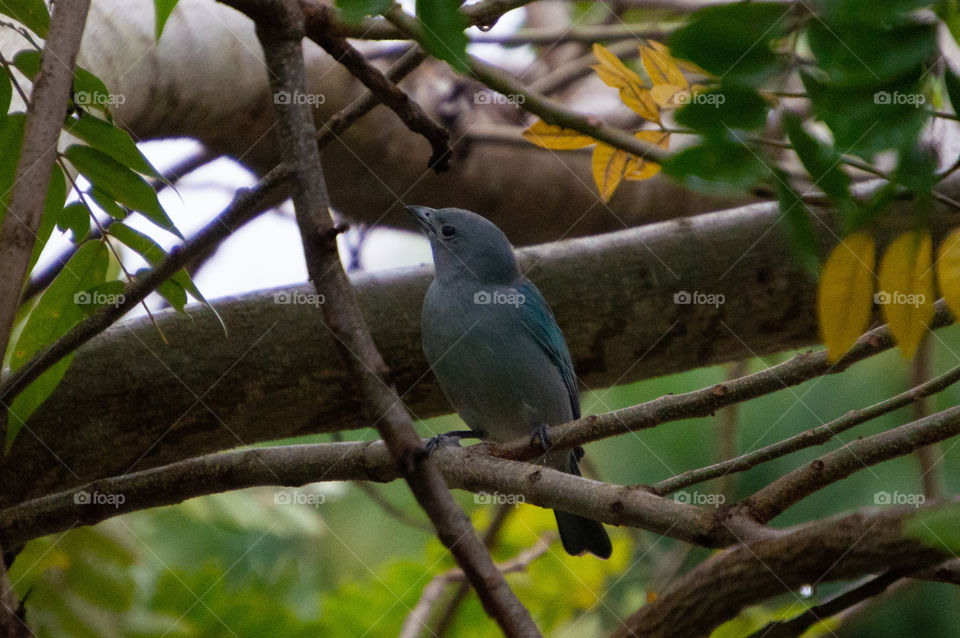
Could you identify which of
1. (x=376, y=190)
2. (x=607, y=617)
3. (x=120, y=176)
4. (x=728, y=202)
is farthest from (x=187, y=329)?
(x=728, y=202)

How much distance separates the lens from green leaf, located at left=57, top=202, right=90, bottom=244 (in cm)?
250

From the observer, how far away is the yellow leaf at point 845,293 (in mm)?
1839

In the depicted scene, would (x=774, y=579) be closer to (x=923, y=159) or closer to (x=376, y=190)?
(x=923, y=159)

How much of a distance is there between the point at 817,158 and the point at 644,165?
1.42 meters

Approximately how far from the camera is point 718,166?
1.57m

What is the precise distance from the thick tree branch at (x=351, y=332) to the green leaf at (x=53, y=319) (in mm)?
891

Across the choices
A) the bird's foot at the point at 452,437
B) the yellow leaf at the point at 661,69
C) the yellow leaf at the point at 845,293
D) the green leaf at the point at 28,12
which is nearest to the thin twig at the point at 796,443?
the yellow leaf at the point at 845,293

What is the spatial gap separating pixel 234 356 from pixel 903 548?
8.97 ft

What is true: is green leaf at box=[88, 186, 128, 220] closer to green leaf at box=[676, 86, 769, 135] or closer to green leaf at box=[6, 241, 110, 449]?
green leaf at box=[6, 241, 110, 449]

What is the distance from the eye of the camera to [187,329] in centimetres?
346
